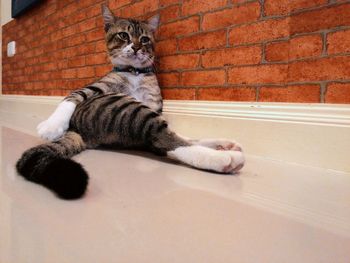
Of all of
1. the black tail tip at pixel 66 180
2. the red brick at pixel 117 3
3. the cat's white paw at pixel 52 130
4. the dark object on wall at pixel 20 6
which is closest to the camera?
the black tail tip at pixel 66 180

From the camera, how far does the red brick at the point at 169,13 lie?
5.27 feet

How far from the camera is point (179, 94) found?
1.66 metres

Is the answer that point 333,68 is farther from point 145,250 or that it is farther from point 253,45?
point 145,250

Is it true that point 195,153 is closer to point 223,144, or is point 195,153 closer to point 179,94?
point 223,144

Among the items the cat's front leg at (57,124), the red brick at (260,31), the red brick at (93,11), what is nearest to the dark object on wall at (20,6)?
the red brick at (93,11)

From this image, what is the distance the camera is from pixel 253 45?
4.19ft

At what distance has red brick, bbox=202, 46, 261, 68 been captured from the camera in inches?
50.2

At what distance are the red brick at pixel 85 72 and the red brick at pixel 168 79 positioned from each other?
2.42 ft

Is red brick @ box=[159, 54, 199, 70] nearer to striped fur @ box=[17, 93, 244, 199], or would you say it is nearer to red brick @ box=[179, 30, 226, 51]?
red brick @ box=[179, 30, 226, 51]

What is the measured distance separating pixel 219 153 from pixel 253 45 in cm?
61

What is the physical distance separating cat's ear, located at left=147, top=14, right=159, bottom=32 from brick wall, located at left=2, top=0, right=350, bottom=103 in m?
0.06

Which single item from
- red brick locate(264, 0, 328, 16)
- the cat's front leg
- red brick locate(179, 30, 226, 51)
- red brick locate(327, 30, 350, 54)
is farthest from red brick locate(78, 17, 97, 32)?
red brick locate(327, 30, 350, 54)

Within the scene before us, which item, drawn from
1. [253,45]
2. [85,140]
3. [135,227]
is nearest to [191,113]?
[253,45]

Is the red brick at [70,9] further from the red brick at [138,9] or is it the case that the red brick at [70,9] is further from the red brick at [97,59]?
the red brick at [138,9]
